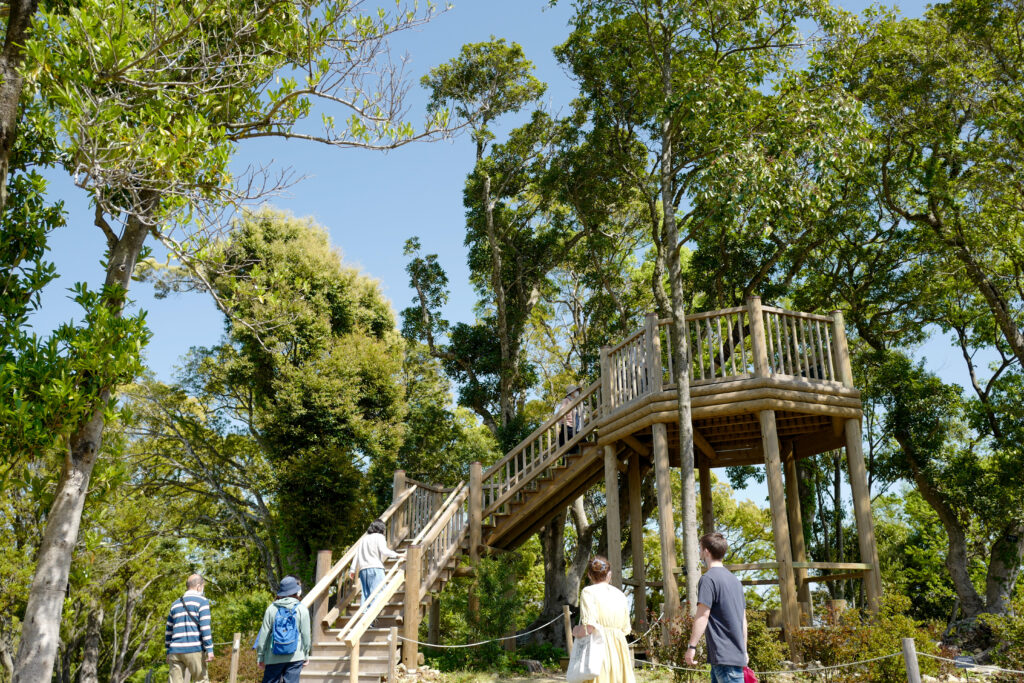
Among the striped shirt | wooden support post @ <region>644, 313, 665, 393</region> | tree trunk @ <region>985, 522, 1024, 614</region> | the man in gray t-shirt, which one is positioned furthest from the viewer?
tree trunk @ <region>985, 522, 1024, 614</region>

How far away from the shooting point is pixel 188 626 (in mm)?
7426

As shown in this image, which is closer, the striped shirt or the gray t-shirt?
the gray t-shirt

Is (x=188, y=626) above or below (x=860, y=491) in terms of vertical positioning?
below

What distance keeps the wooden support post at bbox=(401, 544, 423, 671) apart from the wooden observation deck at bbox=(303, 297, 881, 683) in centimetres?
2

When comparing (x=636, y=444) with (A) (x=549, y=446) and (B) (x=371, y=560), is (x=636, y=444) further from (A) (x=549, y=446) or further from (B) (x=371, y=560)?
(B) (x=371, y=560)

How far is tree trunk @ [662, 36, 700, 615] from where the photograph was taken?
9836 mm

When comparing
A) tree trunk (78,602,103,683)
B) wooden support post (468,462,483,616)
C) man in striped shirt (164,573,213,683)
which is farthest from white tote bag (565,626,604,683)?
tree trunk (78,602,103,683)

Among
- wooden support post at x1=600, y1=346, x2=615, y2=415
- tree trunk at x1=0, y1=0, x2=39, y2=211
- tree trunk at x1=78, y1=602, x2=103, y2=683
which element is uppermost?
tree trunk at x1=0, y1=0, x2=39, y2=211

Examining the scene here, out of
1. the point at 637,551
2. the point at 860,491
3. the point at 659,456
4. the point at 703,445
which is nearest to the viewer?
the point at 860,491

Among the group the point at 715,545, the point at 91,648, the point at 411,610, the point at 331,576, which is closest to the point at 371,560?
the point at 331,576

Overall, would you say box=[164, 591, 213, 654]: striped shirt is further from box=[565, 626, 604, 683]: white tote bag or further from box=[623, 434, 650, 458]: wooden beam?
box=[623, 434, 650, 458]: wooden beam

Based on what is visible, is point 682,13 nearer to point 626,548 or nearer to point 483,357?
point 483,357

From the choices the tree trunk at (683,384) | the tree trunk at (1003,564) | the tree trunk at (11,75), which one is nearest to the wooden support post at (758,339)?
the tree trunk at (683,384)

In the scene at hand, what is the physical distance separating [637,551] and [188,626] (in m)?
7.35
